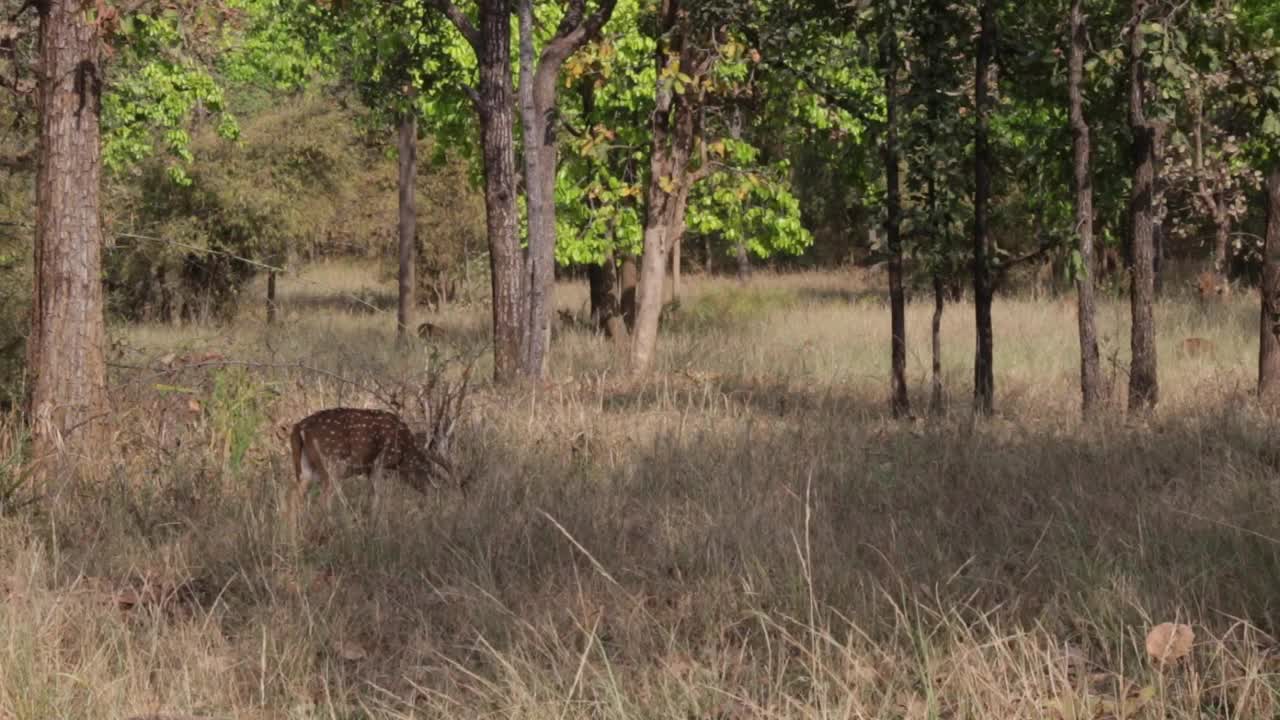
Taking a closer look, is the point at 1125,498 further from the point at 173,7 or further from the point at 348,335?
the point at 348,335

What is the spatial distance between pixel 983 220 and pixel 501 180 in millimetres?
4884

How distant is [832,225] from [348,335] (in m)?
30.3

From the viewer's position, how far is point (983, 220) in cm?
1093

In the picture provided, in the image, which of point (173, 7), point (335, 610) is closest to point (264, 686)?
point (335, 610)

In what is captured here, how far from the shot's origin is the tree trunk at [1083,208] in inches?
404

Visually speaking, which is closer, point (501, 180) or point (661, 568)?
point (661, 568)

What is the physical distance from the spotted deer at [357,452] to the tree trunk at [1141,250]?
232 inches

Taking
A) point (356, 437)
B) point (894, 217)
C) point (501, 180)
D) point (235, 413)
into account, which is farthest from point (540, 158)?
point (356, 437)

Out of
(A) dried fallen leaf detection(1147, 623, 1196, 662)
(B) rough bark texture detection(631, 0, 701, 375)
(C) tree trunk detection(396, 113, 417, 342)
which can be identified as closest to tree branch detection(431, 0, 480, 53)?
(B) rough bark texture detection(631, 0, 701, 375)

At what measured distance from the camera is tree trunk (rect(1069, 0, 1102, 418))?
1027cm

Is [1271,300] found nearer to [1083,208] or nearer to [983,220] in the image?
[1083,208]

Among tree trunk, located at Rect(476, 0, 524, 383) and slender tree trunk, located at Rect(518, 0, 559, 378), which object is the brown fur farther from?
tree trunk, located at Rect(476, 0, 524, 383)

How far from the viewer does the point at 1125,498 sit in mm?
7184

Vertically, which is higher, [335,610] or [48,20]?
[48,20]
